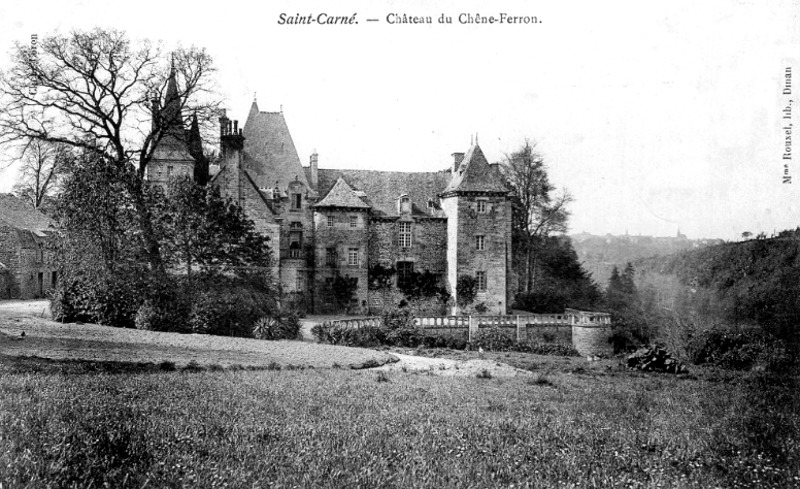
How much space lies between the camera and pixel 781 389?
9.42 m

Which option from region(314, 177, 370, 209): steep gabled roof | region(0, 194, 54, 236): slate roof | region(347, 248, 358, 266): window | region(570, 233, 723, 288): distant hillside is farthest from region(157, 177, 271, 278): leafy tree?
region(570, 233, 723, 288): distant hillside

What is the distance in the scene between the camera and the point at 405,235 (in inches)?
1259

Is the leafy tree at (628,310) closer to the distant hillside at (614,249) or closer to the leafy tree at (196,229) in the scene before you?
the distant hillside at (614,249)

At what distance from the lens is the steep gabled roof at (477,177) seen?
102 ft

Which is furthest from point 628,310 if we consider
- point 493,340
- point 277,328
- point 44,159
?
point 44,159

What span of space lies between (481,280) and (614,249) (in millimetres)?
21710

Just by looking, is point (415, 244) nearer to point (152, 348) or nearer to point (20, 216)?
point (152, 348)

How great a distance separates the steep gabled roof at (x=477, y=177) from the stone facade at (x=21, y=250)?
20.5m

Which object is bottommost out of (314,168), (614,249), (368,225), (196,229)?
(196,229)

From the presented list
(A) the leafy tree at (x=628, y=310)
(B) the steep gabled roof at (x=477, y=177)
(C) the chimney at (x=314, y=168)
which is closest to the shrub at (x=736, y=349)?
(A) the leafy tree at (x=628, y=310)

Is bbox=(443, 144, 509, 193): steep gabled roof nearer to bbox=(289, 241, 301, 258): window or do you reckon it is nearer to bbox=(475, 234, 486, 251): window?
bbox=(475, 234, 486, 251): window

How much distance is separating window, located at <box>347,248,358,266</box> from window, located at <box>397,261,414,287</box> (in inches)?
98.4

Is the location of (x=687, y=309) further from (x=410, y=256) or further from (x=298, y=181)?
(x=298, y=181)

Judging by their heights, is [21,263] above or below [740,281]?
above
